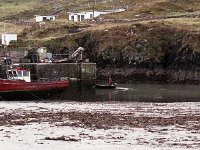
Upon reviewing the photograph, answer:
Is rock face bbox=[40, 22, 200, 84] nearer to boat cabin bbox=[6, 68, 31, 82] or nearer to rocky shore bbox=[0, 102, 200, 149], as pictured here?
boat cabin bbox=[6, 68, 31, 82]

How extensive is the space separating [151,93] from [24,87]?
18495mm

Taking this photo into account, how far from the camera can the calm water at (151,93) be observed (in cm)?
6507

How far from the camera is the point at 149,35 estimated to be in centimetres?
9569

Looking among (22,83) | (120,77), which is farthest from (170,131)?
(120,77)

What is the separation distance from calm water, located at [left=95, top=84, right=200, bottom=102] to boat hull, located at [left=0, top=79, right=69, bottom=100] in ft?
17.5

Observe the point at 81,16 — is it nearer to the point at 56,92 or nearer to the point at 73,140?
the point at 56,92

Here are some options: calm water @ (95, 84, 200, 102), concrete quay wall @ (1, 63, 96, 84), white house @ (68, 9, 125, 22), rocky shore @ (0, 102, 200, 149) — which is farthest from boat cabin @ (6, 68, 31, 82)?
white house @ (68, 9, 125, 22)

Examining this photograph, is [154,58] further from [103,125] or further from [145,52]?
[103,125]

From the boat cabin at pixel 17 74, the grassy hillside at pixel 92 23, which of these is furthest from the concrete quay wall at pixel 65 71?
the grassy hillside at pixel 92 23

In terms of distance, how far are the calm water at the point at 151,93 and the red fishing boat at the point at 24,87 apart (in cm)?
552

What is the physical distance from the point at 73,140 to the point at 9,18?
448 feet

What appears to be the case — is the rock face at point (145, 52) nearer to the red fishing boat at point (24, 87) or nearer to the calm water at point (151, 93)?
the calm water at point (151, 93)

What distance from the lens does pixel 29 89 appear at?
61344mm

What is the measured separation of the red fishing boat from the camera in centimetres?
5975
